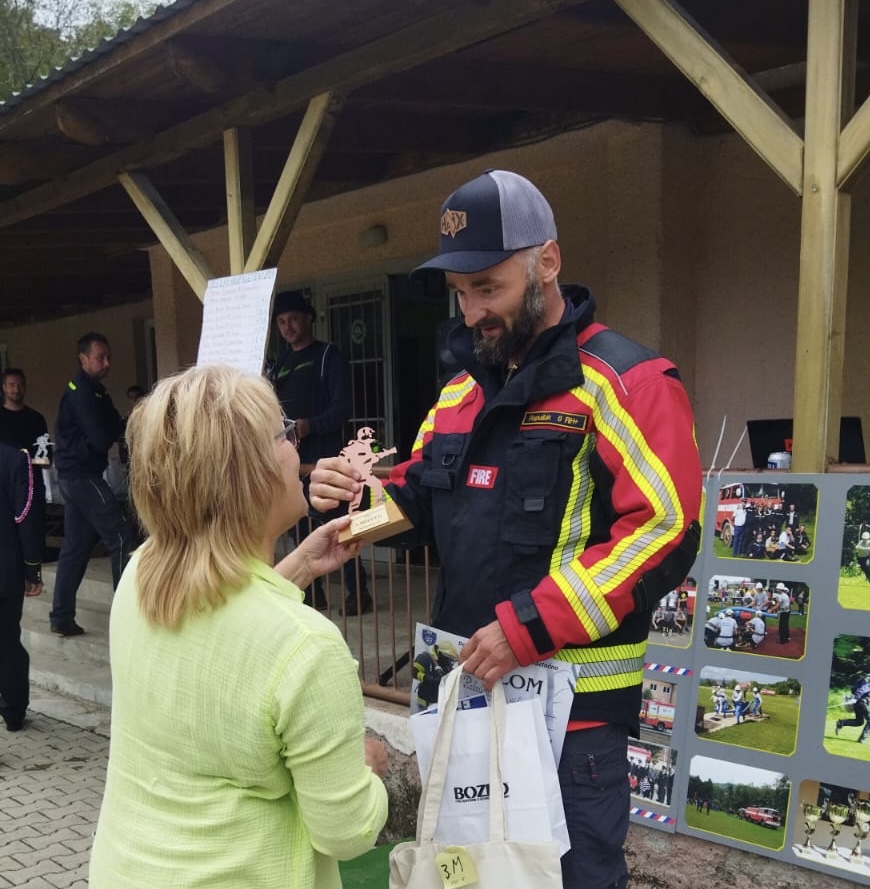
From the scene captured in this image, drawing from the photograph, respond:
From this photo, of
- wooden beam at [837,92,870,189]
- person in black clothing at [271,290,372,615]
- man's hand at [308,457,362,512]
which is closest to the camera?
man's hand at [308,457,362,512]

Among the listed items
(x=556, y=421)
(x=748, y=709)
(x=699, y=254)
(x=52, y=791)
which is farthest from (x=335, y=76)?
(x=52, y=791)

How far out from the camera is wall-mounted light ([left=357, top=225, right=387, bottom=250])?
674 cm

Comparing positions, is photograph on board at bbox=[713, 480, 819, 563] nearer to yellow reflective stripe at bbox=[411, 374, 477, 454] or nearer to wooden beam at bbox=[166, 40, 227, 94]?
yellow reflective stripe at bbox=[411, 374, 477, 454]

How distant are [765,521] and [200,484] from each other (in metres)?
1.91

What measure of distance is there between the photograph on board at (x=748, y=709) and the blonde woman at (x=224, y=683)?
5.41ft

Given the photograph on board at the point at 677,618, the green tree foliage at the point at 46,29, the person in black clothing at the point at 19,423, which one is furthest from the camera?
the green tree foliage at the point at 46,29

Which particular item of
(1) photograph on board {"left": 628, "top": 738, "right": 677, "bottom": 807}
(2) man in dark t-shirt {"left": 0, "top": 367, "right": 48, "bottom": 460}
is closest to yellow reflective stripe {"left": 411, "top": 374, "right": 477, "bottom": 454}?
(1) photograph on board {"left": 628, "top": 738, "right": 677, "bottom": 807}

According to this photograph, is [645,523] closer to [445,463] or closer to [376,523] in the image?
[445,463]

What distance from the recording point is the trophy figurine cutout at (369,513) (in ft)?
5.99

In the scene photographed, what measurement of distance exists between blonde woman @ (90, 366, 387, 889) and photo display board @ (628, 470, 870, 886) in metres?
1.64

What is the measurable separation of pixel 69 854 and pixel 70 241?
239 inches

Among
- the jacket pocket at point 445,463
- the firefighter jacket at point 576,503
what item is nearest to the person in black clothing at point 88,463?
the jacket pocket at point 445,463

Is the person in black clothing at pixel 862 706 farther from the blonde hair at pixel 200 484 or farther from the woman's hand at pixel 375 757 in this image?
the blonde hair at pixel 200 484

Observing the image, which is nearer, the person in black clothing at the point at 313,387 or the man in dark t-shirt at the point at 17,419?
the person in black clothing at the point at 313,387
